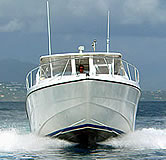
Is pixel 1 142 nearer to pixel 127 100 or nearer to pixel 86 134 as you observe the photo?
pixel 86 134

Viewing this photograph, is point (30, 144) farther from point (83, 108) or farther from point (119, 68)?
point (119, 68)

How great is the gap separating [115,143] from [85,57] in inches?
130

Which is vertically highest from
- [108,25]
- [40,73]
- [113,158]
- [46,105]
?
[108,25]

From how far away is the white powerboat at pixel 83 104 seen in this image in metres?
13.9

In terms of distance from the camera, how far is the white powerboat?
547 inches

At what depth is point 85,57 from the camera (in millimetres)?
15625

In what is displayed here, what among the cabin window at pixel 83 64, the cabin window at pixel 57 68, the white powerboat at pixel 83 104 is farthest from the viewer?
the cabin window at pixel 57 68

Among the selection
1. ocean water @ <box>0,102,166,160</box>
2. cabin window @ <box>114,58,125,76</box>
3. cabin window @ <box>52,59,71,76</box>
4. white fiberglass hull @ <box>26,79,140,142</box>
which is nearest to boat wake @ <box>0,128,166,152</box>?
ocean water @ <box>0,102,166,160</box>

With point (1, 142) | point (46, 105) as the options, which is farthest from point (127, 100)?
point (1, 142)

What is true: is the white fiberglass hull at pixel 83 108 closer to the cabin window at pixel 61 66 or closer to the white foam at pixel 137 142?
the white foam at pixel 137 142

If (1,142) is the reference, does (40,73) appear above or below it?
above

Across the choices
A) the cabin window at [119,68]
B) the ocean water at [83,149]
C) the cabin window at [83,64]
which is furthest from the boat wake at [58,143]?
the cabin window at [83,64]

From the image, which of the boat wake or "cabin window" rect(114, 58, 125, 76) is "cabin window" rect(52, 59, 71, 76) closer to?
"cabin window" rect(114, 58, 125, 76)

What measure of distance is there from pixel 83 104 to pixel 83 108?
14cm
